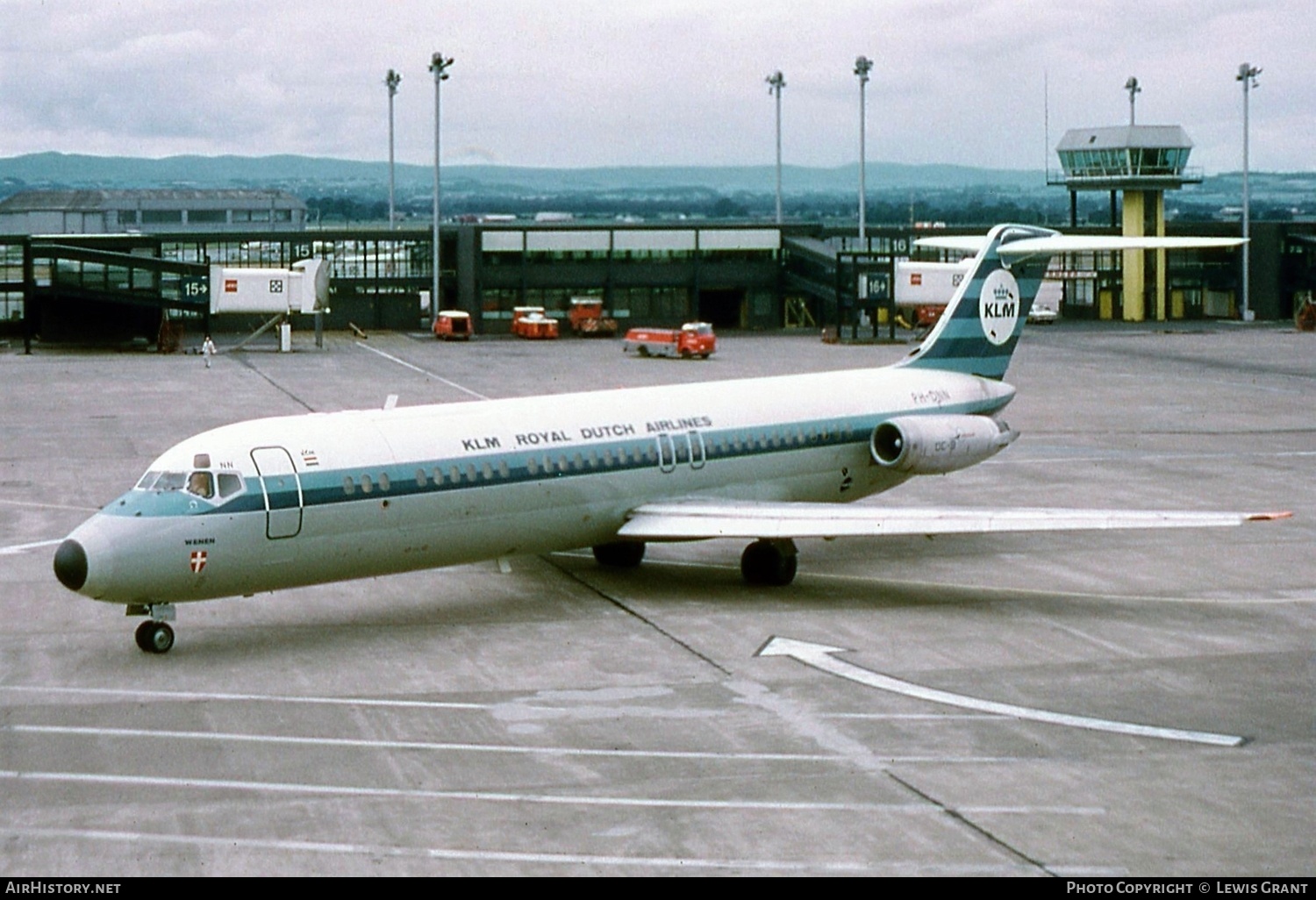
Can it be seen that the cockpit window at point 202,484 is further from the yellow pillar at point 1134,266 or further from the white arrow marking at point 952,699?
the yellow pillar at point 1134,266

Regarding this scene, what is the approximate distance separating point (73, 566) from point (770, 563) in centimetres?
1208

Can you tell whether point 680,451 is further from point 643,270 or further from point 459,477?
point 643,270

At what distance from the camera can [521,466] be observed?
1110 inches

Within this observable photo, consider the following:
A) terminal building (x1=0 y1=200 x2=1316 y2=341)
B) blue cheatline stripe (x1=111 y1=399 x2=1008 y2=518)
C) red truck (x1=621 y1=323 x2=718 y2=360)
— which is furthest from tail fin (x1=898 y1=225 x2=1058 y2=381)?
terminal building (x1=0 y1=200 x2=1316 y2=341)

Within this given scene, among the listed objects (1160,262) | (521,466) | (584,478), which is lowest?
(584,478)

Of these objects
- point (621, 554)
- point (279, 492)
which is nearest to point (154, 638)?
point (279, 492)

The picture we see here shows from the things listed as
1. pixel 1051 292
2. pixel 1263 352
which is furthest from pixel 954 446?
pixel 1051 292

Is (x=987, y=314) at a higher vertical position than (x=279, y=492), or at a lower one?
higher

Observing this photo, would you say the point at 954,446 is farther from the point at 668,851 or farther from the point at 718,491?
the point at 668,851

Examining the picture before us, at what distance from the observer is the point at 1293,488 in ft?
139

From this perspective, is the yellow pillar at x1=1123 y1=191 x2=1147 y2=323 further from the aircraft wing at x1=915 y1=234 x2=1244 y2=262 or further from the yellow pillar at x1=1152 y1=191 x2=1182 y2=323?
the aircraft wing at x1=915 y1=234 x2=1244 y2=262

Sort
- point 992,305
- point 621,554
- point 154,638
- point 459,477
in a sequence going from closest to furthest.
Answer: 1. point 154,638
2. point 459,477
3. point 621,554
4. point 992,305

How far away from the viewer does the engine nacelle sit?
33.6 m
